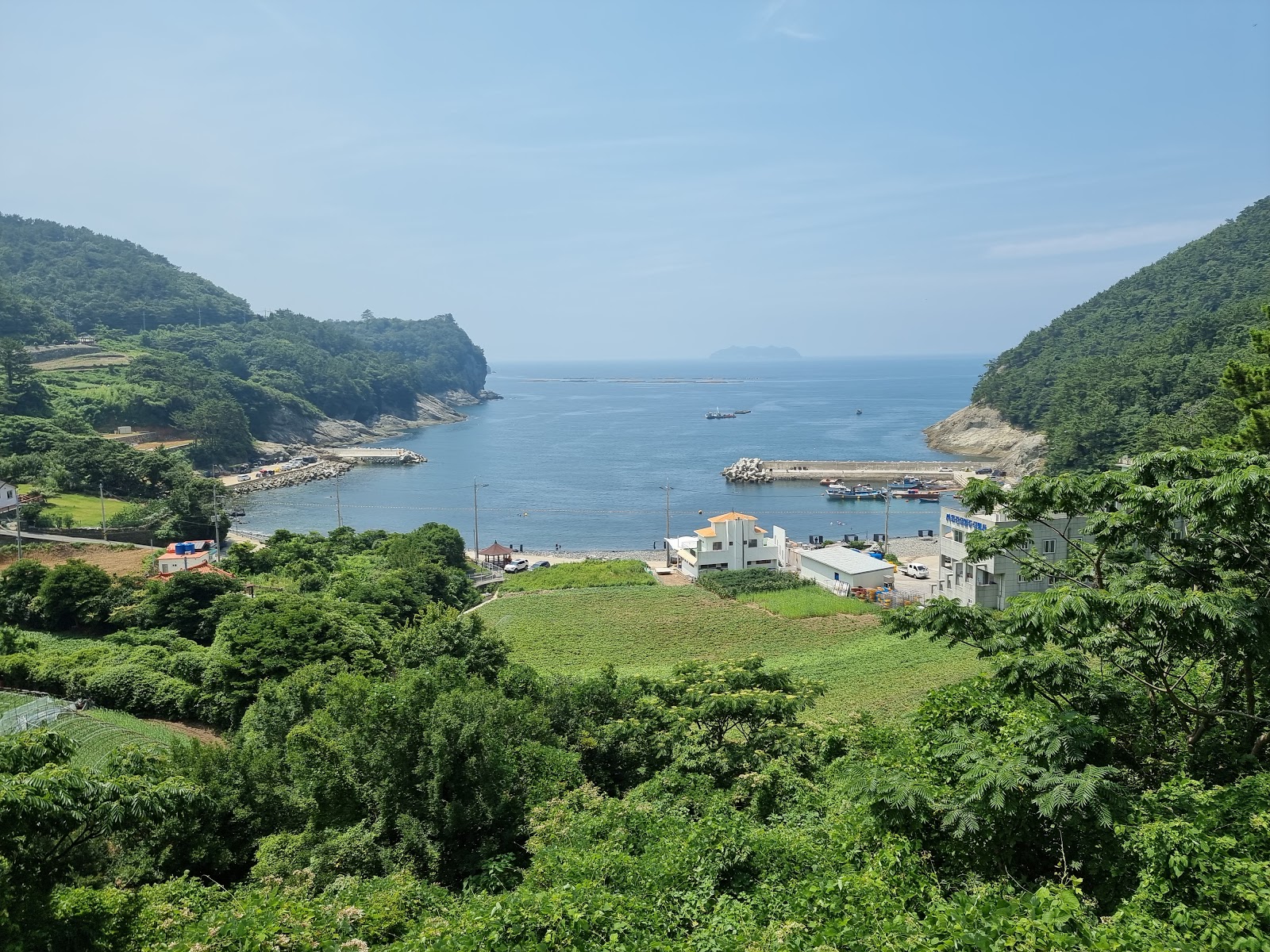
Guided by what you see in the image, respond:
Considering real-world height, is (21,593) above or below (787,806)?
below

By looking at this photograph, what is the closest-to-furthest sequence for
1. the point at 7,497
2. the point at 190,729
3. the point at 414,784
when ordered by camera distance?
the point at 414,784 < the point at 190,729 < the point at 7,497

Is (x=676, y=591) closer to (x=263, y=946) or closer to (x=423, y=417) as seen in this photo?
(x=263, y=946)

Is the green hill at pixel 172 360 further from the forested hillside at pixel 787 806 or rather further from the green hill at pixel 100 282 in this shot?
the forested hillside at pixel 787 806

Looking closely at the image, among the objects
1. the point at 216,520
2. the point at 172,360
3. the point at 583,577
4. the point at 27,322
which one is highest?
the point at 27,322

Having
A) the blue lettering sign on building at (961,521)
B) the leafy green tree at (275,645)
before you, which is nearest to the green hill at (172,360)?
the leafy green tree at (275,645)

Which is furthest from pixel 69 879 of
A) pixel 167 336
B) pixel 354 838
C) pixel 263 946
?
pixel 167 336

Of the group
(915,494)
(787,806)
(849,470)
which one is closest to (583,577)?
(787,806)

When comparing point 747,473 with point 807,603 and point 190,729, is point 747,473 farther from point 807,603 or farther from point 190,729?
point 190,729

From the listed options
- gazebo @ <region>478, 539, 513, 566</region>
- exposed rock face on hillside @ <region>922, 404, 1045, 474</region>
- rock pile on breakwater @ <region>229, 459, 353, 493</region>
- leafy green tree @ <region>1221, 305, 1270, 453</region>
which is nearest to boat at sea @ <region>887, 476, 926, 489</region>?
exposed rock face on hillside @ <region>922, 404, 1045, 474</region>
